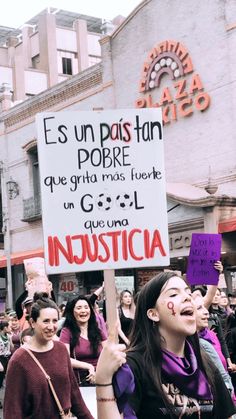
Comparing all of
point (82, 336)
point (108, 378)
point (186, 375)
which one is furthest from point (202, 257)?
point (108, 378)

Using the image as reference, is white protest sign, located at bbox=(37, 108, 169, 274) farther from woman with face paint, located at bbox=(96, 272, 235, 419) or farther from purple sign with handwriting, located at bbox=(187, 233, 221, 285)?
purple sign with handwriting, located at bbox=(187, 233, 221, 285)

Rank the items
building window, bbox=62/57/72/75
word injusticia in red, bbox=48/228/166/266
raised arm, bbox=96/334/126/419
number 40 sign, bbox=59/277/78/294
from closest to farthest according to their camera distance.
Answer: raised arm, bbox=96/334/126/419 → word injusticia in red, bbox=48/228/166/266 → number 40 sign, bbox=59/277/78/294 → building window, bbox=62/57/72/75

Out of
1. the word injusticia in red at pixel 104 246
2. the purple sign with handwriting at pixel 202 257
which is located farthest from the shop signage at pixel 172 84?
the word injusticia in red at pixel 104 246

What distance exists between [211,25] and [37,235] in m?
10.3

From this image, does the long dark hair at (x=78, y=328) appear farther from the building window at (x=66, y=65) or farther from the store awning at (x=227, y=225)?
the building window at (x=66, y=65)

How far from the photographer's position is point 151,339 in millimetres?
3156

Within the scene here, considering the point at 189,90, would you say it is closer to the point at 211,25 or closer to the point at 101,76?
the point at 211,25

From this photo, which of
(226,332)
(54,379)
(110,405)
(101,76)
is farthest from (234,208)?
(110,405)

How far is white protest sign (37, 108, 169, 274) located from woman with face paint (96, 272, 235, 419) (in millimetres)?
606

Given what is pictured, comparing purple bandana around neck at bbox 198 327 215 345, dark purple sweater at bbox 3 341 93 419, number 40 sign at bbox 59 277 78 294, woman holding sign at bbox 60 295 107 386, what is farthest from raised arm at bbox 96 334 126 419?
number 40 sign at bbox 59 277 78 294

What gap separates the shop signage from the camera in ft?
64.7

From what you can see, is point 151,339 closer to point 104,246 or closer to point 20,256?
point 104,246

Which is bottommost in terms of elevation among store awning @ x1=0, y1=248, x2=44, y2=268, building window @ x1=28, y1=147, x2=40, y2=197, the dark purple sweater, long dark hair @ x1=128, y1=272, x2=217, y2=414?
the dark purple sweater

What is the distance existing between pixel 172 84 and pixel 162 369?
1800 cm
